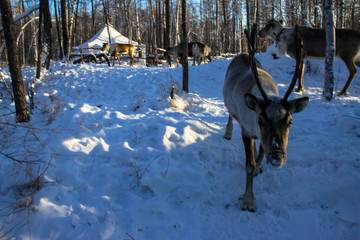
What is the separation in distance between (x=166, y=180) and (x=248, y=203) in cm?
106

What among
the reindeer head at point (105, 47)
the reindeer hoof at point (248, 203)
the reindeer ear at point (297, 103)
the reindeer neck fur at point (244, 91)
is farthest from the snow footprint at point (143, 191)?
the reindeer head at point (105, 47)

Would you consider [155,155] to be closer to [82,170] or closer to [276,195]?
[82,170]

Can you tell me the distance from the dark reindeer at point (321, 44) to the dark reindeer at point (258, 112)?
12.6 feet

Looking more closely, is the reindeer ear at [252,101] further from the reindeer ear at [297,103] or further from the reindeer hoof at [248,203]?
the reindeer hoof at [248,203]

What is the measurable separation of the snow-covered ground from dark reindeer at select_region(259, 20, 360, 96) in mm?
1755

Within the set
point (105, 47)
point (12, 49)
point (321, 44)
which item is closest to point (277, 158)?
point (12, 49)

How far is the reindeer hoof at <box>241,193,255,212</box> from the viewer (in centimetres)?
258

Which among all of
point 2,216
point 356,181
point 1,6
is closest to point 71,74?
point 1,6

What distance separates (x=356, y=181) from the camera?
2.70 m

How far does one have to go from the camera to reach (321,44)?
6387mm

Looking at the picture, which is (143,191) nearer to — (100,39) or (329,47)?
(329,47)

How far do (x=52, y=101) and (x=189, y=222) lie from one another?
16.2 feet

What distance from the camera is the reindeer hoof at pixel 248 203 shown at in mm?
2578

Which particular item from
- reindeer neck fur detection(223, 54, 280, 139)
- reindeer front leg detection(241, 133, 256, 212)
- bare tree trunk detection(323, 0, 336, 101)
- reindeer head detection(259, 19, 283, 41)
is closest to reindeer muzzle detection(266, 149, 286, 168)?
reindeer neck fur detection(223, 54, 280, 139)
